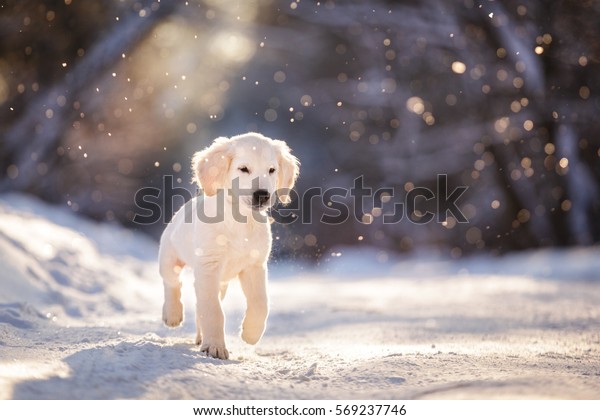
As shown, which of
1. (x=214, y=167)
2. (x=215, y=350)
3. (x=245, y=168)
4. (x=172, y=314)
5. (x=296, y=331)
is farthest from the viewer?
(x=296, y=331)

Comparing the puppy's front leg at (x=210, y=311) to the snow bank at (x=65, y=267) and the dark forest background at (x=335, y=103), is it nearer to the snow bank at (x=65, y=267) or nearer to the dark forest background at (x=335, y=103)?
the snow bank at (x=65, y=267)

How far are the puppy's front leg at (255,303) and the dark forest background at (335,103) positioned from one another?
975 centimetres

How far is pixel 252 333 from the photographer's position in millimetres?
4660

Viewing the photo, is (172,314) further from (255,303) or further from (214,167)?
(214,167)

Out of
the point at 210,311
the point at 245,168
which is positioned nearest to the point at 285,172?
the point at 245,168

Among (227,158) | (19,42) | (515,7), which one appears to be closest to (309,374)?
(227,158)

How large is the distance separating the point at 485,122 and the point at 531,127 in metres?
1.56

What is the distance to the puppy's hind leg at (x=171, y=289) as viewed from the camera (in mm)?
5121

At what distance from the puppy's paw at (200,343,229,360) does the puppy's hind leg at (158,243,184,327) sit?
0.95 m

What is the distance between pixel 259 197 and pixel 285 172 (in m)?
0.67

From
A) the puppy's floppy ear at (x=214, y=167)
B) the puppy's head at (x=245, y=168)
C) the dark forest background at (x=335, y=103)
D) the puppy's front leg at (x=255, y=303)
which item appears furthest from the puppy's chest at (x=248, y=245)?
the dark forest background at (x=335, y=103)

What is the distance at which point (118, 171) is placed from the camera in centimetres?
1634

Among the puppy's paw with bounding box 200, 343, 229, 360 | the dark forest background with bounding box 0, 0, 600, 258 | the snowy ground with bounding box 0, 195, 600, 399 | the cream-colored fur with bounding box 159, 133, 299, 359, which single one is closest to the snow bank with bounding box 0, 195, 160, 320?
the snowy ground with bounding box 0, 195, 600, 399

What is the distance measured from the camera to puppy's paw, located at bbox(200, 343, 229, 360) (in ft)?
13.7
